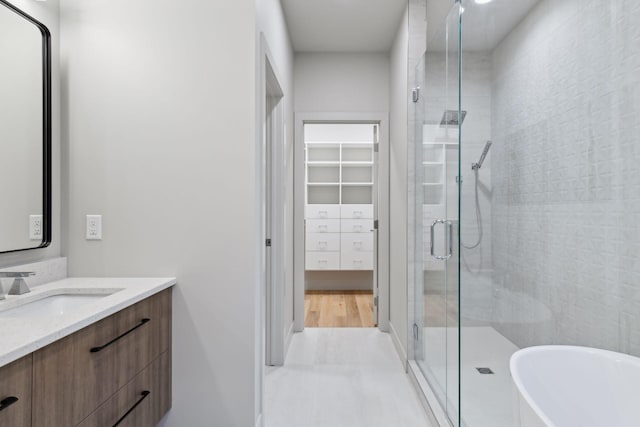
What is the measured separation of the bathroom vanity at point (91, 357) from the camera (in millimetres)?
973

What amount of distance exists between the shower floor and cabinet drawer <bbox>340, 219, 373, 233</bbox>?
3081 millimetres

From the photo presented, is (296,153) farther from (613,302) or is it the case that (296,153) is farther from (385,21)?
(613,302)

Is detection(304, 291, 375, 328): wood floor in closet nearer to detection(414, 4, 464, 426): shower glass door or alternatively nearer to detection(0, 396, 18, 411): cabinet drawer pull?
detection(414, 4, 464, 426): shower glass door

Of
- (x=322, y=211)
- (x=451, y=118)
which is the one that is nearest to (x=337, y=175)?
(x=322, y=211)

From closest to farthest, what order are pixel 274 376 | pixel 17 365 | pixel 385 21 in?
pixel 17 365, pixel 274 376, pixel 385 21

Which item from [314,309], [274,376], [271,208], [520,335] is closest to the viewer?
[520,335]

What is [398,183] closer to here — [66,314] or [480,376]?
[480,376]

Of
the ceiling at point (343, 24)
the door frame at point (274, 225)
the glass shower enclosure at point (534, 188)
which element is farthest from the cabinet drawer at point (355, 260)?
the glass shower enclosure at point (534, 188)

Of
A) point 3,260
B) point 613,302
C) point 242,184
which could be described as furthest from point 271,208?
point 613,302

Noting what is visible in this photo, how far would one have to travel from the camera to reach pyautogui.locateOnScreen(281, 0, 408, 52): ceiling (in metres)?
3.00

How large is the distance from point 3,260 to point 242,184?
986mm

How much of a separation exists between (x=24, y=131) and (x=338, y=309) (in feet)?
12.0

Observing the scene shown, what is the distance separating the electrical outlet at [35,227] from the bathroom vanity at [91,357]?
0.23 meters

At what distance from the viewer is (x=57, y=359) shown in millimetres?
1086
